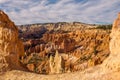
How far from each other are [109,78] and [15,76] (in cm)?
594

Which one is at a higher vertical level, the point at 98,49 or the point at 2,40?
the point at 2,40

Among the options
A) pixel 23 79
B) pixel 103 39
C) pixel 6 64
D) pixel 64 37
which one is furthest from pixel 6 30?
pixel 64 37

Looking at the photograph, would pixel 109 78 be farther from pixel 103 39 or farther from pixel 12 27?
pixel 103 39

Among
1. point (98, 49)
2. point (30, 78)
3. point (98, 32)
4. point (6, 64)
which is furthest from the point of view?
point (98, 32)

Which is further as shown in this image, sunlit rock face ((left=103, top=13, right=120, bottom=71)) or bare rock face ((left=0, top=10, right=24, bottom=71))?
bare rock face ((left=0, top=10, right=24, bottom=71))

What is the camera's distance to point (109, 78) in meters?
15.4

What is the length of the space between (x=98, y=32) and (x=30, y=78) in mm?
156605

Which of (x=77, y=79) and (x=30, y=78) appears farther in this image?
(x=30, y=78)

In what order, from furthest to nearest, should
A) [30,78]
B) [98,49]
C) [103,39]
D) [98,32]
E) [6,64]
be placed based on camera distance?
[98,32], [103,39], [98,49], [6,64], [30,78]

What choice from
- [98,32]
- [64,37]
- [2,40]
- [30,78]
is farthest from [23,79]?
[64,37]

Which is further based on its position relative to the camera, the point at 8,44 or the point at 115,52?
the point at 8,44

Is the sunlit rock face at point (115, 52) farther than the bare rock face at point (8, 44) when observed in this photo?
No

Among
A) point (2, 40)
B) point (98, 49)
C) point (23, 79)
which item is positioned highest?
point (2, 40)

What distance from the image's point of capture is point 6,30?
20391mm
